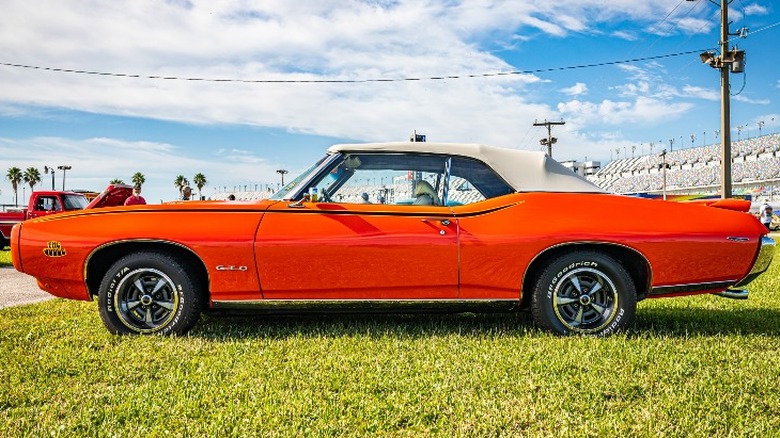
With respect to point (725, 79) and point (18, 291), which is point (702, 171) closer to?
point (725, 79)

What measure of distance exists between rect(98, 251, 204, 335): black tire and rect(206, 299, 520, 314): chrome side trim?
21 centimetres

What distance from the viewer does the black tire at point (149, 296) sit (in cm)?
414

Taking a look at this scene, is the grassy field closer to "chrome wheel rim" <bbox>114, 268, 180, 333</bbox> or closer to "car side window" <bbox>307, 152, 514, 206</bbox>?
"chrome wheel rim" <bbox>114, 268, 180, 333</bbox>

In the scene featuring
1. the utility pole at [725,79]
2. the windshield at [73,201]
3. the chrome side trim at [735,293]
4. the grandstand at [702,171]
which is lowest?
the chrome side trim at [735,293]

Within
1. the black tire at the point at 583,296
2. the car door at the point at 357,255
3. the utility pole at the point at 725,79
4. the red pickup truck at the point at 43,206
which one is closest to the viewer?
the car door at the point at 357,255

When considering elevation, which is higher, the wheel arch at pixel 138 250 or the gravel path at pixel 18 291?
the wheel arch at pixel 138 250

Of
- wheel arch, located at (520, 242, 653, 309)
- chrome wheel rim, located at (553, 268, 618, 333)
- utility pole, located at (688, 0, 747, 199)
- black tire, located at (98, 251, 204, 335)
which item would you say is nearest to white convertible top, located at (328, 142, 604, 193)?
wheel arch, located at (520, 242, 653, 309)

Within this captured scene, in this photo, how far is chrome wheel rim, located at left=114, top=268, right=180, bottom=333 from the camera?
419cm

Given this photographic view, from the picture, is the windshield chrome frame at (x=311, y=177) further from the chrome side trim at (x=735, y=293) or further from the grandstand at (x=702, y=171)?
the grandstand at (x=702, y=171)

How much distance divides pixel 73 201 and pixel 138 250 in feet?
40.9

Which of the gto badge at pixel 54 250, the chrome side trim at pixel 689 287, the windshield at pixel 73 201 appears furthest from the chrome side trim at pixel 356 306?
the windshield at pixel 73 201

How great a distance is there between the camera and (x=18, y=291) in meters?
7.73

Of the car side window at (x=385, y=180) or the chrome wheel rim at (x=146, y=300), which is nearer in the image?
the chrome wheel rim at (x=146, y=300)

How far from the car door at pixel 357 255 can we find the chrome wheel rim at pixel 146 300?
2.28 ft
